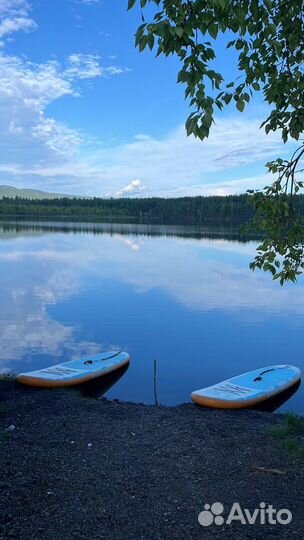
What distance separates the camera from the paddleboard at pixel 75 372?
1082 centimetres

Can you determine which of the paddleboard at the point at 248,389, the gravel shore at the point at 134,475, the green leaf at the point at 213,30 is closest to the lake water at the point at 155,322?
the paddleboard at the point at 248,389

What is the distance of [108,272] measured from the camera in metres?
37.2

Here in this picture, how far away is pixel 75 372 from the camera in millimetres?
11883

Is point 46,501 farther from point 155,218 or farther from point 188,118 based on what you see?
point 155,218

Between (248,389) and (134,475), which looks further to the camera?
(248,389)

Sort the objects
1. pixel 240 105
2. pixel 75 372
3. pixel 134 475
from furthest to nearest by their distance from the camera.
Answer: pixel 75 372, pixel 134 475, pixel 240 105

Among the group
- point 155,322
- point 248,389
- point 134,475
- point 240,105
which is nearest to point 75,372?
point 248,389

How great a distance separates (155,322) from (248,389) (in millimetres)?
9808

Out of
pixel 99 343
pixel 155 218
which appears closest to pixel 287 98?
pixel 99 343

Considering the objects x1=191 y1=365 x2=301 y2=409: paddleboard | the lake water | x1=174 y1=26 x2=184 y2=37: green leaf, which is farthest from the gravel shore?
the lake water

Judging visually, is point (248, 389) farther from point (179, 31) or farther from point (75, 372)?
point (179, 31)

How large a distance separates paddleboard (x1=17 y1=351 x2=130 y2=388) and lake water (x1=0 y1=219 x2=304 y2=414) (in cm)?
58

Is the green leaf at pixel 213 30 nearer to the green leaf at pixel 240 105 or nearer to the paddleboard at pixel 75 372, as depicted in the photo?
the green leaf at pixel 240 105

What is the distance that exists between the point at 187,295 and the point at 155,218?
158m
